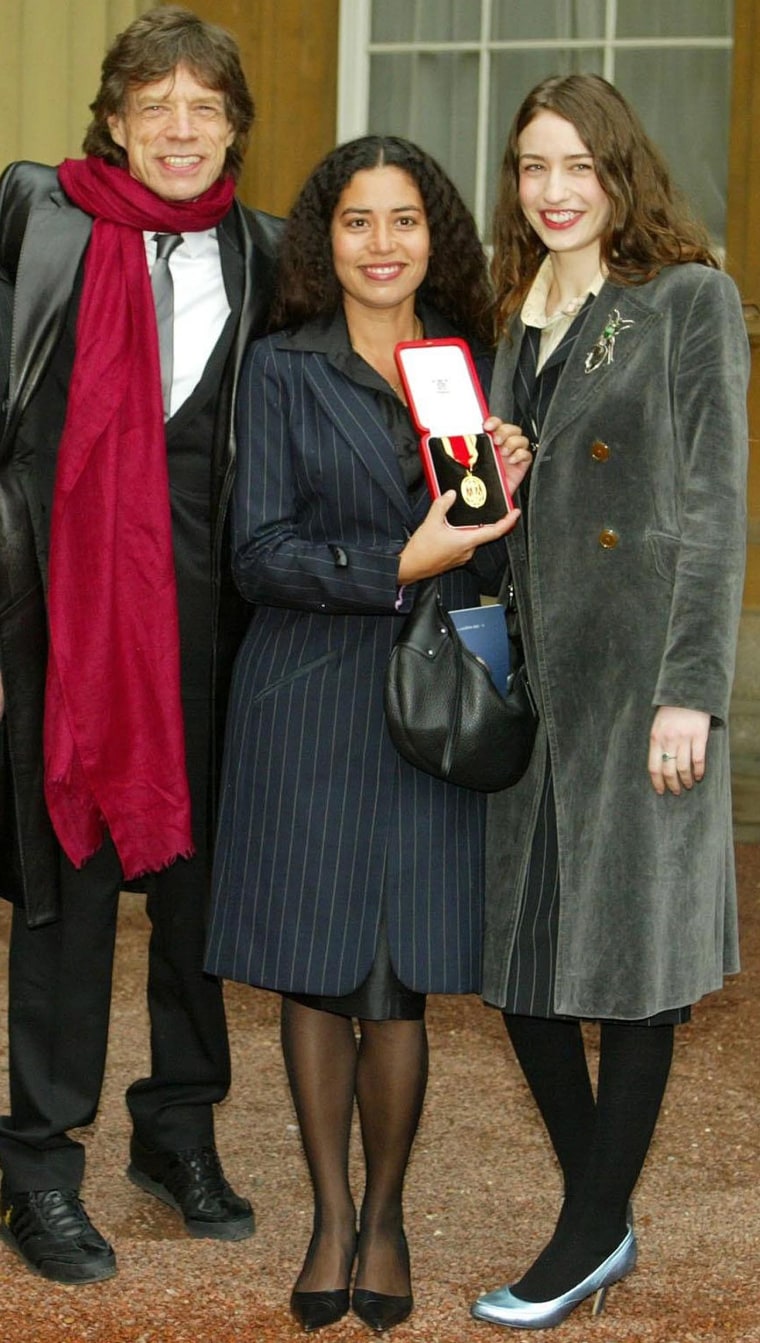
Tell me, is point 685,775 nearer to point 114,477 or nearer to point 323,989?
point 323,989

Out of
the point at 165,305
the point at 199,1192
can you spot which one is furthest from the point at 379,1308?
the point at 165,305

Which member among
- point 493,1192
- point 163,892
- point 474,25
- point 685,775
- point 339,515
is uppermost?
point 474,25

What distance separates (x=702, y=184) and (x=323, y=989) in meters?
5.70

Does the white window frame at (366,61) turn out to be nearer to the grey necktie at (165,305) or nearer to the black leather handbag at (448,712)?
the grey necktie at (165,305)

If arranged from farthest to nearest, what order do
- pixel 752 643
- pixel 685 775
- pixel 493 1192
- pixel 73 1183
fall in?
pixel 752 643, pixel 493 1192, pixel 73 1183, pixel 685 775

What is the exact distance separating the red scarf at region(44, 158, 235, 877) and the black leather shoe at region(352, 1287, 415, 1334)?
33.6 inches

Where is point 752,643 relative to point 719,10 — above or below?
below

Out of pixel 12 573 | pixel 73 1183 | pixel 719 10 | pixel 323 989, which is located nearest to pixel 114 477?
pixel 12 573

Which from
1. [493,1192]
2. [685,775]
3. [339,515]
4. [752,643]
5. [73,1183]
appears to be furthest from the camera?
[752,643]

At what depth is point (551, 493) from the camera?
330 cm

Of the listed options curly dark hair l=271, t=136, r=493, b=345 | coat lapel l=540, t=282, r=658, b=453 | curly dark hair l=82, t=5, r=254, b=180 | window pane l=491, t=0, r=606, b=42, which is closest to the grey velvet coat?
coat lapel l=540, t=282, r=658, b=453

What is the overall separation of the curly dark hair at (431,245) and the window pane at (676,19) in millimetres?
5047

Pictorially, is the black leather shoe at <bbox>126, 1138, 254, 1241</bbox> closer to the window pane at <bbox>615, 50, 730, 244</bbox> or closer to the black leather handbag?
the black leather handbag

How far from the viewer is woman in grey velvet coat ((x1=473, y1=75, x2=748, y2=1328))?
3.18 metres
